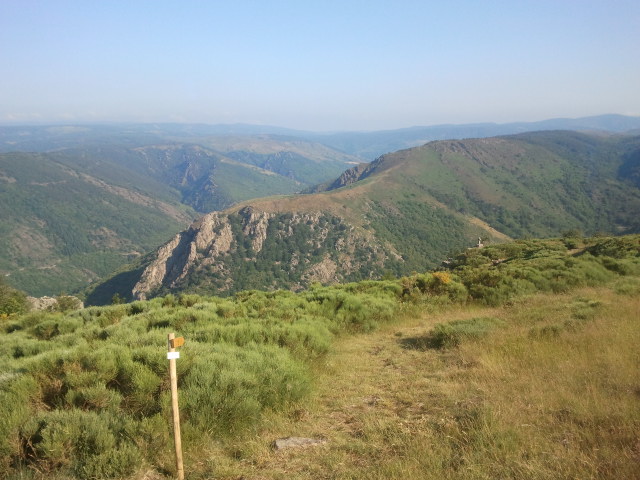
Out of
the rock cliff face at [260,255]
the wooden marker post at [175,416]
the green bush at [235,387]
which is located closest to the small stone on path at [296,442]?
the green bush at [235,387]

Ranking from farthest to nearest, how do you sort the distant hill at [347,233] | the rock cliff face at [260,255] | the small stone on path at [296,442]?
the distant hill at [347,233] < the rock cliff face at [260,255] < the small stone on path at [296,442]

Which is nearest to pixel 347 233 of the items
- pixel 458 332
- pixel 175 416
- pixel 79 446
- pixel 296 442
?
pixel 458 332

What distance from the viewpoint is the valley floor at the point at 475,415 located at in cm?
405

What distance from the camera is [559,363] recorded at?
264 inches

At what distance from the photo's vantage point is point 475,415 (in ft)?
16.8

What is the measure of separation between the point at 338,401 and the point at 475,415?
238cm

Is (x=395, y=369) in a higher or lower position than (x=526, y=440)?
lower

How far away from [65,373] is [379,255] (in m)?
129

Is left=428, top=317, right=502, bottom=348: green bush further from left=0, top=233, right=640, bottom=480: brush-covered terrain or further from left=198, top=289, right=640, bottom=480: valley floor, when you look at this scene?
left=198, top=289, right=640, bottom=480: valley floor

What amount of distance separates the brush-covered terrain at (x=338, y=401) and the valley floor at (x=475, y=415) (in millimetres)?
26

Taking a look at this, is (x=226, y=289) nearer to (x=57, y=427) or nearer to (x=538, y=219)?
(x=57, y=427)

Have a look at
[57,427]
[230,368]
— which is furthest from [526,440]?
[57,427]

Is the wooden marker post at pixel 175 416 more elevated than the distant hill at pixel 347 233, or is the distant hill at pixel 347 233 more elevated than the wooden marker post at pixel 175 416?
the wooden marker post at pixel 175 416

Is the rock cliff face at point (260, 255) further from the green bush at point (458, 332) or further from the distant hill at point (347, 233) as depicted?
the green bush at point (458, 332)
